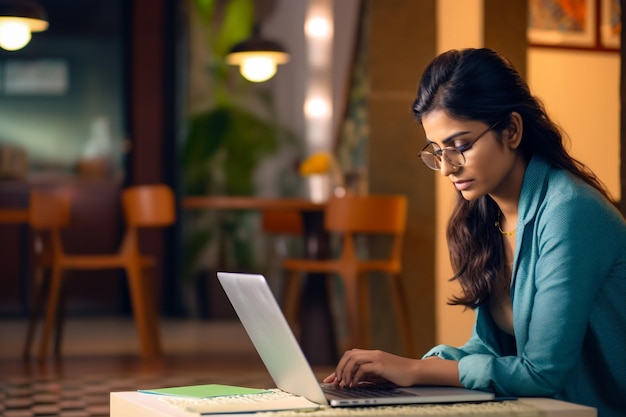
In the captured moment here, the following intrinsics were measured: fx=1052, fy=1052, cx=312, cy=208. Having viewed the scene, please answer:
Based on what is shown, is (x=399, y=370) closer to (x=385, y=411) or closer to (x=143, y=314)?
(x=385, y=411)

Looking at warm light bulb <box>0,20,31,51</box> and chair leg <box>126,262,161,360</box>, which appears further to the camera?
warm light bulb <box>0,20,31,51</box>

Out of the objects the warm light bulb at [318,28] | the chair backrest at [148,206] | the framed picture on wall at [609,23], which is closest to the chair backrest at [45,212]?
the chair backrest at [148,206]

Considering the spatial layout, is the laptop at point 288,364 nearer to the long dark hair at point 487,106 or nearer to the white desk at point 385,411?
the white desk at point 385,411

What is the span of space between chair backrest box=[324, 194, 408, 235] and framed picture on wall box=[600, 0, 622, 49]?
1.35 metres

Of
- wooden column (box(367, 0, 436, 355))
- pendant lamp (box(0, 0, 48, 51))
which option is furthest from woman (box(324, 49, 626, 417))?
pendant lamp (box(0, 0, 48, 51))

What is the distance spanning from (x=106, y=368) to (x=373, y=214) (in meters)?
1.60

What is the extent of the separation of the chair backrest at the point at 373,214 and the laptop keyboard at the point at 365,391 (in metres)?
3.70

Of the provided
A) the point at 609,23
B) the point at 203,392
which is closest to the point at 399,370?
the point at 203,392

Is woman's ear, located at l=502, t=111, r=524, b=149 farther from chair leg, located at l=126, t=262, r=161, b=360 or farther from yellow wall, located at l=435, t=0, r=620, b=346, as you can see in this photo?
chair leg, located at l=126, t=262, r=161, b=360

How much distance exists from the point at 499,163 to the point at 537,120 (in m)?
0.11

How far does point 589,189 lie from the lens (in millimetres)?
1754

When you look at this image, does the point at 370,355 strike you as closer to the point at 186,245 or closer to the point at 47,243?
the point at 47,243

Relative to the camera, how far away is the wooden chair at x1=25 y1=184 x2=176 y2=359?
5973 mm

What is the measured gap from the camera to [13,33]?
23.1 ft
